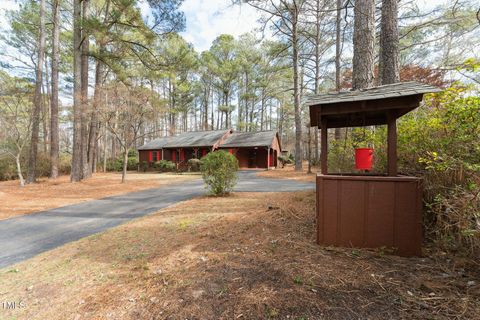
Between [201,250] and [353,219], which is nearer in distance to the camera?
[353,219]

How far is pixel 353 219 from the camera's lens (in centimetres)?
260

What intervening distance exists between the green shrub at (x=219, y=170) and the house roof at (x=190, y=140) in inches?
527

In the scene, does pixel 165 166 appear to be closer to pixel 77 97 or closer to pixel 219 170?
pixel 77 97

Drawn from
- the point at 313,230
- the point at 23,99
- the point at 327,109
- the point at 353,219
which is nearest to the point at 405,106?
the point at 327,109

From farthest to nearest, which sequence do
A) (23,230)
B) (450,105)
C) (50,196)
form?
(50,196) → (23,230) → (450,105)

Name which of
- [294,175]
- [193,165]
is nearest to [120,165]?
[193,165]

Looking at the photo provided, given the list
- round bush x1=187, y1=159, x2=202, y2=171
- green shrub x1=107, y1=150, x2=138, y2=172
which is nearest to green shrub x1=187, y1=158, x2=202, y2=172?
round bush x1=187, y1=159, x2=202, y2=171

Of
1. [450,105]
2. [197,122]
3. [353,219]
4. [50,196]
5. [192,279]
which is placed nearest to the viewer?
[192,279]

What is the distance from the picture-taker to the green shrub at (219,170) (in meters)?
6.49

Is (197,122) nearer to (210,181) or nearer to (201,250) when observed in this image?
(210,181)

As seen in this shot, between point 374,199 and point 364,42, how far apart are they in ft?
12.4

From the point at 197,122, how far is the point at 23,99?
84.9 feet

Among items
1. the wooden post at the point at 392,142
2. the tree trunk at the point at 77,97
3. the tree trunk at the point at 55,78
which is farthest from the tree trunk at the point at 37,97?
the wooden post at the point at 392,142

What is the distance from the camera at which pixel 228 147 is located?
2053cm
